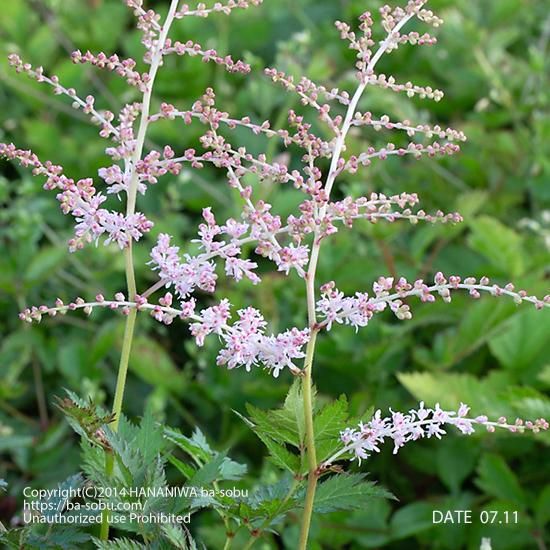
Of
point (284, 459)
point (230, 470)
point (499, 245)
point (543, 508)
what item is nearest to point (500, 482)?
point (543, 508)

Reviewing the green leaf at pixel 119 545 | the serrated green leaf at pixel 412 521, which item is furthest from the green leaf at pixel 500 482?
the green leaf at pixel 119 545

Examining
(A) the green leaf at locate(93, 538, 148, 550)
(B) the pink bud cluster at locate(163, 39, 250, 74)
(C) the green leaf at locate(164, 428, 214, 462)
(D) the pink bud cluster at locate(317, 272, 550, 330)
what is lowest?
(A) the green leaf at locate(93, 538, 148, 550)

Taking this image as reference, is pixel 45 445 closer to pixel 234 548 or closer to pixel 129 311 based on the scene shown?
pixel 234 548

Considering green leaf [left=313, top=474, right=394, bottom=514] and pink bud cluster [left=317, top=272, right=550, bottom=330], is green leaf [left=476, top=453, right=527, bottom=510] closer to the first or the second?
green leaf [left=313, top=474, right=394, bottom=514]

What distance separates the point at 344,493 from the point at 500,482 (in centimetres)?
131

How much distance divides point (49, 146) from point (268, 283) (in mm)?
1404

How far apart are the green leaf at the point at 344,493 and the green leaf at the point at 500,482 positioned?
1255 millimetres

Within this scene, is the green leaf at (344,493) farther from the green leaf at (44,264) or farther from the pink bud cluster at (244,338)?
the green leaf at (44,264)

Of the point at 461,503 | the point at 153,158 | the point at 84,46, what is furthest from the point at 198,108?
the point at 84,46

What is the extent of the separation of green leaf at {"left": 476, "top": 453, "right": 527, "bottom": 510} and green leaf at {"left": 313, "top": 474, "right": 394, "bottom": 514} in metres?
1.25

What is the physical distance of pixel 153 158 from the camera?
1.41 m

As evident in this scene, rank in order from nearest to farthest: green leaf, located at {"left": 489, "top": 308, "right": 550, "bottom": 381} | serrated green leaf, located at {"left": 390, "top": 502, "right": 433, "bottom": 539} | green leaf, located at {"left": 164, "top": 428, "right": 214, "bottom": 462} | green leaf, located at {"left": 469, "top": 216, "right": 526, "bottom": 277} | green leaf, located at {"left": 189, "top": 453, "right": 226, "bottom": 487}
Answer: green leaf, located at {"left": 189, "top": 453, "right": 226, "bottom": 487} → green leaf, located at {"left": 164, "top": 428, "right": 214, "bottom": 462} → serrated green leaf, located at {"left": 390, "top": 502, "right": 433, "bottom": 539} → green leaf, located at {"left": 489, "top": 308, "right": 550, "bottom": 381} → green leaf, located at {"left": 469, "top": 216, "right": 526, "bottom": 277}

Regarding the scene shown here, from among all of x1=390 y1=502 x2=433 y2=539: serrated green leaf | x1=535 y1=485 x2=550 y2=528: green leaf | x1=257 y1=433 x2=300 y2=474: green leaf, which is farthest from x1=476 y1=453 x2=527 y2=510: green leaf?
x1=257 y1=433 x2=300 y2=474: green leaf

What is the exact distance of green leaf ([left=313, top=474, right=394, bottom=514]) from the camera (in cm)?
144
